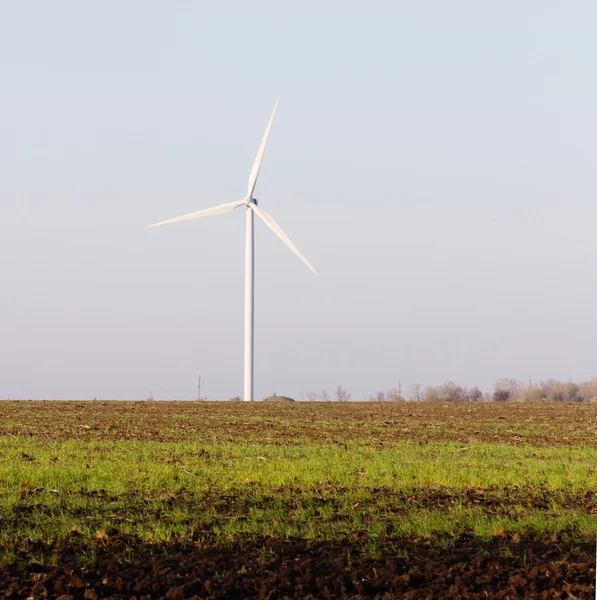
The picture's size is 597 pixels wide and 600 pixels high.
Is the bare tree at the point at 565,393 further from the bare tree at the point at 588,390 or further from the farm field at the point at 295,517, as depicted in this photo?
the farm field at the point at 295,517

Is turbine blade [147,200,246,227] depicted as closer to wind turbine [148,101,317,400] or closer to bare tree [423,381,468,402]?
wind turbine [148,101,317,400]

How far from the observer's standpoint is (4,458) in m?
22.9

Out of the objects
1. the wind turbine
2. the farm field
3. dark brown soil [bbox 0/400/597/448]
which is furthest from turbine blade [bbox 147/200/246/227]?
the farm field

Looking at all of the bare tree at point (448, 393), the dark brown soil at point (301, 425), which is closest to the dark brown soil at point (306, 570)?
the dark brown soil at point (301, 425)

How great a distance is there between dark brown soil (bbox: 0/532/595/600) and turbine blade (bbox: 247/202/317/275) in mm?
44044

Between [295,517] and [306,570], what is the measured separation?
3.61 m

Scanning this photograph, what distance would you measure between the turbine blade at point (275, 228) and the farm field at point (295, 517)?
27.3 m

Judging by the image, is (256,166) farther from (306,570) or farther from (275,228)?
(306,570)

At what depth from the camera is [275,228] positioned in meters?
57.5

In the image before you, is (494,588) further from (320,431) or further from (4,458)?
(320,431)

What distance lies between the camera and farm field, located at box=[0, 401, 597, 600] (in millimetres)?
9984

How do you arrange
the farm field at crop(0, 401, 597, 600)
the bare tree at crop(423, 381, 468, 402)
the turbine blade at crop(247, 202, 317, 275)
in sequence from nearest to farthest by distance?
the farm field at crop(0, 401, 597, 600) < the turbine blade at crop(247, 202, 317, 275) < the bare tree at crop(423, 381, 468, 402)

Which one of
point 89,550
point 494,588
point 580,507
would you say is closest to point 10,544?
point 89,550

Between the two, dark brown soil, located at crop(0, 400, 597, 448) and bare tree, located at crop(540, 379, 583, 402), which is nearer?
dark brown soil, located at crop(0, 400, 597, 448)
